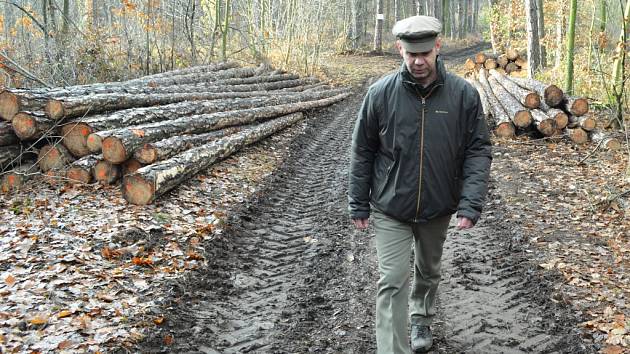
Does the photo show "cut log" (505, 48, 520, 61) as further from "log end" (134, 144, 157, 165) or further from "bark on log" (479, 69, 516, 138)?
"log end" (134, 144, 157, 165)

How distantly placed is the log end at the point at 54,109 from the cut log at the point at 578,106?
9.64 meters

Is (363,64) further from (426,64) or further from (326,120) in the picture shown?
(426,64)

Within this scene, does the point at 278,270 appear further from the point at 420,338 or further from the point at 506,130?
the point at 506,130

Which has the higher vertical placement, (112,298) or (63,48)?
(63,48)

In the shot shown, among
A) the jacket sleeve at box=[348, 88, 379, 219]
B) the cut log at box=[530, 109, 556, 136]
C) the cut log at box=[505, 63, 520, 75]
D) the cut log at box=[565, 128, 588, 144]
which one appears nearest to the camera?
the jacket sleeve at box=[348, 88, 379, 219]

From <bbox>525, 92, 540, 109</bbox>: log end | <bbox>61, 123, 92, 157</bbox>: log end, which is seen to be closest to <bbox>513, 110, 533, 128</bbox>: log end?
<bbox>525, 92, 540, 109</bbox>: log end

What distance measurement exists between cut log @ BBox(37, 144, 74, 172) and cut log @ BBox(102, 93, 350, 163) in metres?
0.78

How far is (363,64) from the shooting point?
31156mm

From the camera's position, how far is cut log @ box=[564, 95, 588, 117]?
1130 cm

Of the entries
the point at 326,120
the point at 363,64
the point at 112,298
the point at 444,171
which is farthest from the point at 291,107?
the point at 363,64

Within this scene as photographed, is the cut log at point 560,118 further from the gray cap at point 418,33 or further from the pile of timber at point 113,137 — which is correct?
the gray cap at point 418,33

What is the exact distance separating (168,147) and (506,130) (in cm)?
742

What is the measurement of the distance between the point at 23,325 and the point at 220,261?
221cm

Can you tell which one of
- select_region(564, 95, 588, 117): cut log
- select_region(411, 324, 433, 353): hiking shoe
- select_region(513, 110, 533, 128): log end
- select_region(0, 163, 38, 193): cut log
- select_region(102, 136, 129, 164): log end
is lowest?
select_region(411, 324, 433, 353): hiking shoe
